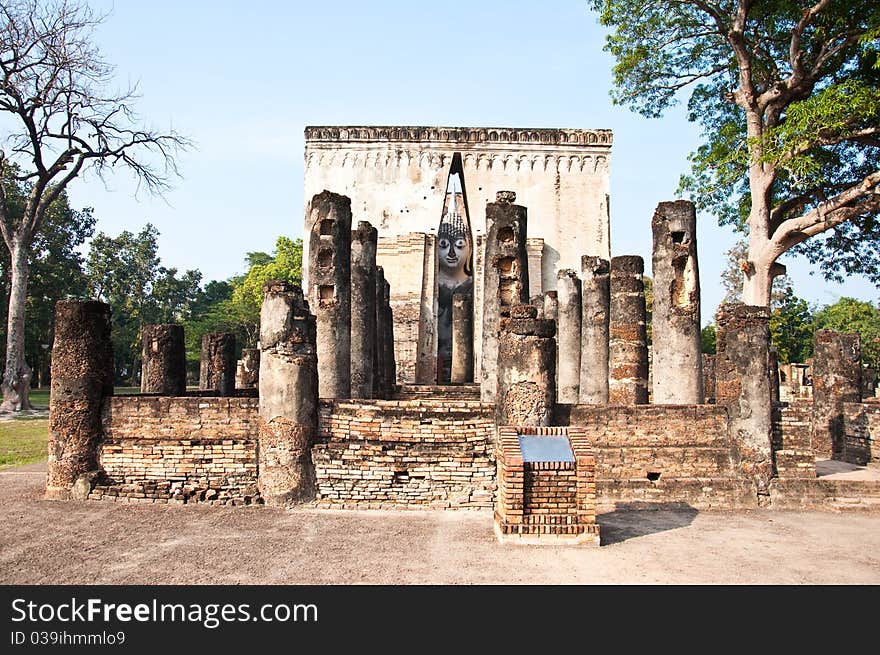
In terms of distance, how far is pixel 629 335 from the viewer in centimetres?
1495

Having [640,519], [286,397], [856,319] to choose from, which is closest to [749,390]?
[640,519]

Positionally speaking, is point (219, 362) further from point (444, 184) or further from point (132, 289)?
point (132, 289)

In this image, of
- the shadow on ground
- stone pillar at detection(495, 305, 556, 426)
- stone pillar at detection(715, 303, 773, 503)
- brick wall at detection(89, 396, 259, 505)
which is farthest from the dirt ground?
stone pillar at detection(495, 305, 556, 426)

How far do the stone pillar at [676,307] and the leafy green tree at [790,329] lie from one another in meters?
21.9

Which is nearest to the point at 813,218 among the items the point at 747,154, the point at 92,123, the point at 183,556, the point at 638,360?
the point at 747,154

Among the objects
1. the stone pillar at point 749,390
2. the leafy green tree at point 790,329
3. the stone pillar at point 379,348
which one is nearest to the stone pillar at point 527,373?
the stone pillar at point 749,390

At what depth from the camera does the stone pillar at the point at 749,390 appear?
32.5 feet

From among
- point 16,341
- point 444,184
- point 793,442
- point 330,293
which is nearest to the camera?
point 793,442

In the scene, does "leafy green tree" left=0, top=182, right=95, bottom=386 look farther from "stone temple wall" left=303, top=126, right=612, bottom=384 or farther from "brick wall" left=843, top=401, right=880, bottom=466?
"brick wall" left=843, top=401, right=880, bottom=466

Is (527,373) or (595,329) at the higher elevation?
(595,329)

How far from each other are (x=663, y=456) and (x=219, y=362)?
10.8 m

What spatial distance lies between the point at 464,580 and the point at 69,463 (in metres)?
5.91

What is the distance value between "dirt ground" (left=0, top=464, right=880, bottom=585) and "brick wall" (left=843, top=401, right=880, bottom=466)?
16.2ft

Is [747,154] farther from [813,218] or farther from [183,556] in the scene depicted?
[183,556]
